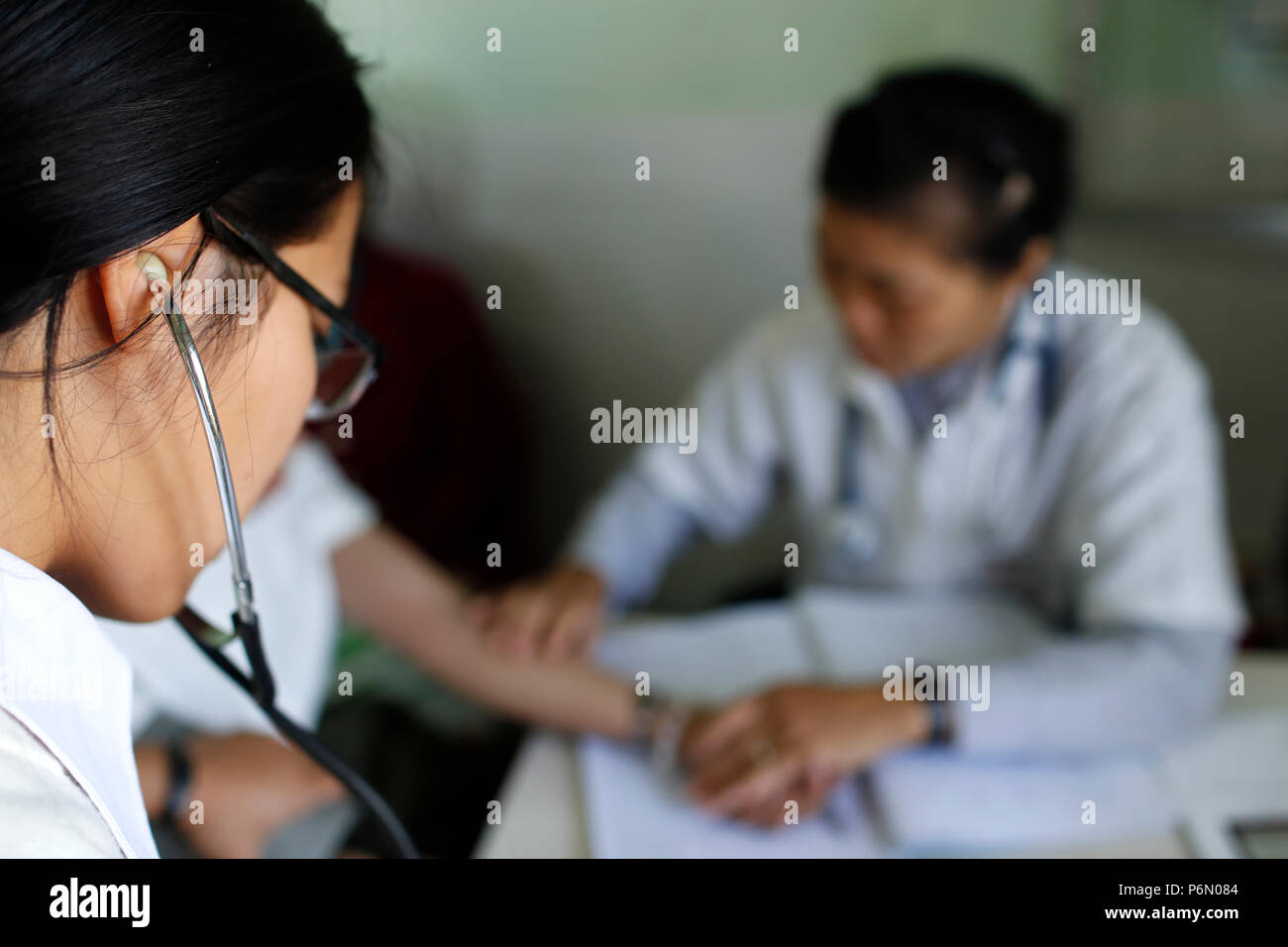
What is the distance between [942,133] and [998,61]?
0.99 metres

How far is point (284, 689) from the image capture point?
3.15ft

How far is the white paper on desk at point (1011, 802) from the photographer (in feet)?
2.84

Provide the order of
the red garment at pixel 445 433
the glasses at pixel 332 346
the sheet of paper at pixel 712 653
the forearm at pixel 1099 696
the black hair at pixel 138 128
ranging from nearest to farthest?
the black hair at pixel 138 128
the glasses at pixel 332 346
the forearm at pixel 1099 696
the sheet of paper at pixel 712 653
the red garment at pixel 445 433

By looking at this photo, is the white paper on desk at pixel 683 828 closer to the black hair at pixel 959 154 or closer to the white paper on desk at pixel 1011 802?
the white paper on desk at pixel 1011 802

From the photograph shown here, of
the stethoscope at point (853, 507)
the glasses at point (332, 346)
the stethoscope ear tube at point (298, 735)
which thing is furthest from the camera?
the stethoscope at point (853, 507)

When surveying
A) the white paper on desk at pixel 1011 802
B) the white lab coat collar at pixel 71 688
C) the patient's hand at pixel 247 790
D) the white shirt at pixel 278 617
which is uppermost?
the white lab coat collar at pixel 71 688

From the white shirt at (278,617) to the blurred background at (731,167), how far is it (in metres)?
0.83

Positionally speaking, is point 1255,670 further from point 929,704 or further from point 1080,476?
point 929,704

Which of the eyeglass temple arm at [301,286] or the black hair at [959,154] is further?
the black hair at [959,154]

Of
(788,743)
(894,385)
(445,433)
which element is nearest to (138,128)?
(788,743)

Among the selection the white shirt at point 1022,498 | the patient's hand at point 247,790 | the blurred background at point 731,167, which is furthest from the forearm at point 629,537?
the blurred background at point 731,167

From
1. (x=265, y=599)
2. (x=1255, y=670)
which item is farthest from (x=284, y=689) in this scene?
(x=1255, y=670)

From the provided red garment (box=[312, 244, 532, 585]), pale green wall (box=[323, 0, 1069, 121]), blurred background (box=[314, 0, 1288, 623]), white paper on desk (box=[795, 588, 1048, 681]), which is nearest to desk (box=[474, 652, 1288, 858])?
white paper on desk (box=[795, 588, 1048, 681])

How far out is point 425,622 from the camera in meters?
1.20
